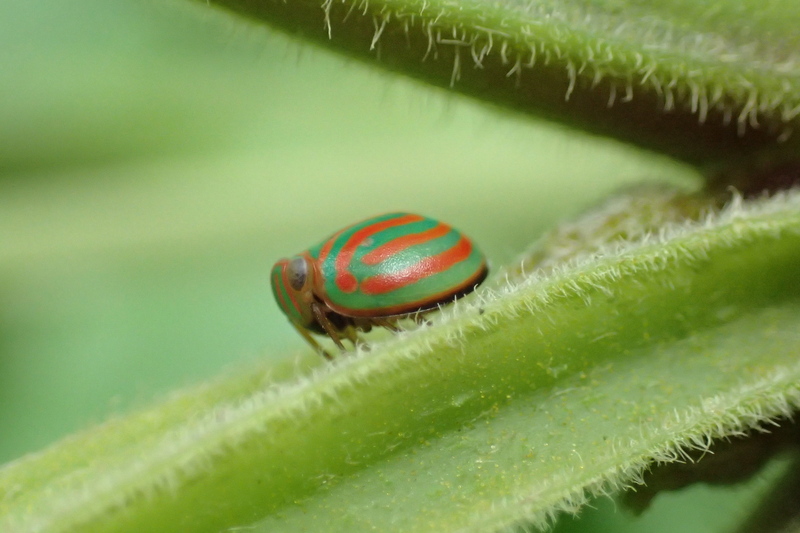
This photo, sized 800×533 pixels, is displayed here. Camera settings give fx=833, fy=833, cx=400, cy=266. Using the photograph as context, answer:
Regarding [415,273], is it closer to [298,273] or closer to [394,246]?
[394,246]

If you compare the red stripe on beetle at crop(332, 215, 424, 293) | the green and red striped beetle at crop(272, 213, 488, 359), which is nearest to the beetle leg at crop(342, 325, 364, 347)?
the green and red striped beetle at crop(272, 213, 488, 359)

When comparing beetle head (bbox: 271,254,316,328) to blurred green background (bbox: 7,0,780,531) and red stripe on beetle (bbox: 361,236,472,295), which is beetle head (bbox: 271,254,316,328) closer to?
red stripe on beetle (bbox: 361,236,472,295)

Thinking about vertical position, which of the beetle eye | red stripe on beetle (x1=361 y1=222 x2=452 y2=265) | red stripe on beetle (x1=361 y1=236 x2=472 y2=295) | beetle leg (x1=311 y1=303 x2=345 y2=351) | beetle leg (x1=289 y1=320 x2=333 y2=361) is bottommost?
beetle leg (x1=289 y1=320 x2=333 y2=361)

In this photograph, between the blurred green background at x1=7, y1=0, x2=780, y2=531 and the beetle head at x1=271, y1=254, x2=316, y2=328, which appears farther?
the blurred green background at x1=7, y1=0, x2=780, y2=531

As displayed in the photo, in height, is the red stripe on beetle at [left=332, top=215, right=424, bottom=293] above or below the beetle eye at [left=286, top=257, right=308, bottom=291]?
above

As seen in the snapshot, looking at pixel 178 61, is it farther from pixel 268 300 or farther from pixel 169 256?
pixel 268 300

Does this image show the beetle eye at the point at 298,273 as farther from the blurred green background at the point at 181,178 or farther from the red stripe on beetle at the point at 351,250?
the blurred green background at the point at 181,178

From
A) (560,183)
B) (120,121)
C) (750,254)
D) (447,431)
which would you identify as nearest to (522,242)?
(560,183)
